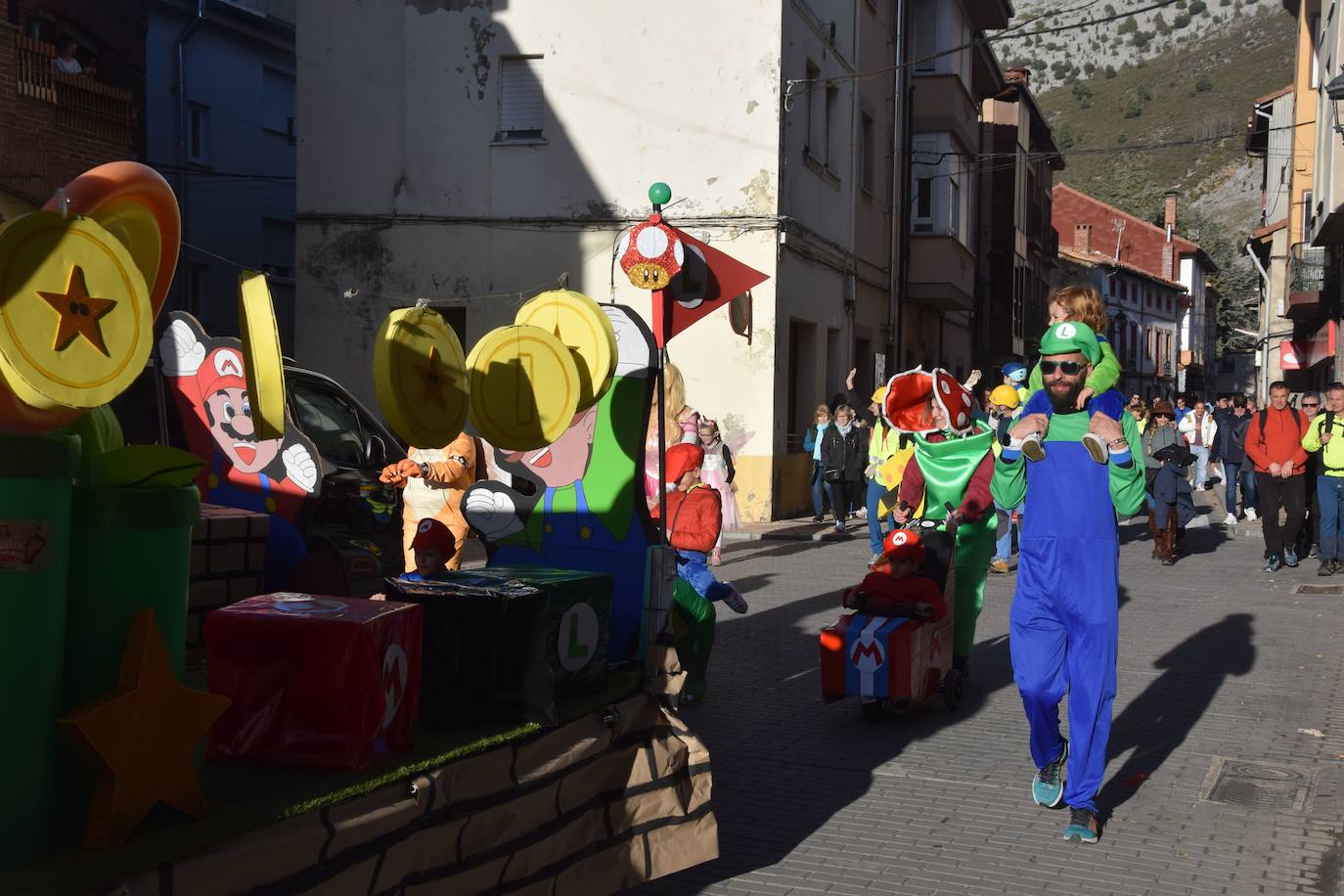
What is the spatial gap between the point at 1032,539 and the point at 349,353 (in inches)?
636

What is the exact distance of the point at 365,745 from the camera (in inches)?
137

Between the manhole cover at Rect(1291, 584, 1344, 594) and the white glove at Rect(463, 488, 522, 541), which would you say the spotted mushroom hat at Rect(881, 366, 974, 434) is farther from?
the manhole cover at Rect(1291, 584, 1344, 594)

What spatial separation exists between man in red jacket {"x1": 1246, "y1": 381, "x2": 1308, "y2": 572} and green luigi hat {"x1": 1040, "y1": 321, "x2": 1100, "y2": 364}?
34.8ft

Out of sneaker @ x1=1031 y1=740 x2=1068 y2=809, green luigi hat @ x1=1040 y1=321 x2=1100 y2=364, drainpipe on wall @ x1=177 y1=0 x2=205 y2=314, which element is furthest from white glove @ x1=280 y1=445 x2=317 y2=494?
drainpipe on wall @ x1=177 y1=0 x2=205 y2=314

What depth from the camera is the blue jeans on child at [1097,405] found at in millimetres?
5652

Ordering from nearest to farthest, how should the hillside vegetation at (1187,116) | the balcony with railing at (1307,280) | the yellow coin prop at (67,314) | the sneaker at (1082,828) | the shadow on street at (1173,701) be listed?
the yellow coin prop at (67,314), the sneaker at (1082,828), the shadow on street at (1173,701), the balcony with railing at (1307,280), the hillside vegetation at (1187,116)

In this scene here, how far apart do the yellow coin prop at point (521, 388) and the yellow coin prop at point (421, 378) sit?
233mm

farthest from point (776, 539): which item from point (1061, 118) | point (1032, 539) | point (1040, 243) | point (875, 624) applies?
point (1061, 118)

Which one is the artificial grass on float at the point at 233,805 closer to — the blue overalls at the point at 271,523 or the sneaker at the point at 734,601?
the blue overalls at the point at 271,523

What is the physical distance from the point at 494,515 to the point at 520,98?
16.0 metres

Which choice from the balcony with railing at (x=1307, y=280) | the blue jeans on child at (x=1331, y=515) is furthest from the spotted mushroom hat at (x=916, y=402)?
the balcony with railing at (x=1307, y=280)

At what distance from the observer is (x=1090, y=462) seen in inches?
223

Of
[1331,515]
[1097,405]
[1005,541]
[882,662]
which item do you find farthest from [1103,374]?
[1331,515]

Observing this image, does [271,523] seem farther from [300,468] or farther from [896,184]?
[896,184]
